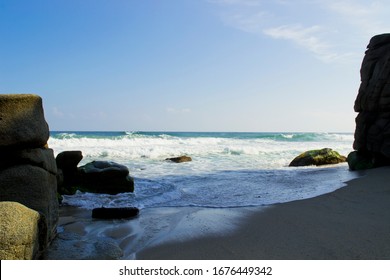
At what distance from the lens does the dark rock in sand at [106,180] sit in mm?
9273

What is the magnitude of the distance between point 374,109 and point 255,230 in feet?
32.2

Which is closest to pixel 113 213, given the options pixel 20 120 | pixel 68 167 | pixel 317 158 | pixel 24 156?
pixel 24 156

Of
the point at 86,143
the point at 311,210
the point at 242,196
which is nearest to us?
the point at 311,210

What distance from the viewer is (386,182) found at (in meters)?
8.44

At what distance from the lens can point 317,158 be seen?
53.7 ft

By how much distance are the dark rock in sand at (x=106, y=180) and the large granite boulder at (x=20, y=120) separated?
189 inches

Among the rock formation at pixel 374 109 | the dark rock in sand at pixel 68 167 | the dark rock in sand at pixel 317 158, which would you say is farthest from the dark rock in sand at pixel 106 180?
the dark rock in sand at pixel 317 158

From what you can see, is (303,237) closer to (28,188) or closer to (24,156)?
(28,188)

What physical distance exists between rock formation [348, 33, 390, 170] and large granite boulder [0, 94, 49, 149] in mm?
10942

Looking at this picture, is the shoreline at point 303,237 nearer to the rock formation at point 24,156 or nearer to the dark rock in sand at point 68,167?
the rock formation at point 24,156

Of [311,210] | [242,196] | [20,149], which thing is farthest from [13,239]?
[242,196]

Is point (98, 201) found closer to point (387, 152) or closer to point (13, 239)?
point (13, 239)

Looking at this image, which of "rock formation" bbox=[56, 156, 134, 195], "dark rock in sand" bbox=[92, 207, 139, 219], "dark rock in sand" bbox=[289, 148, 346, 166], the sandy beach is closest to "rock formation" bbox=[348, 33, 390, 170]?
"dark rock in sand" bbox=[289, 148, 346, 166]
